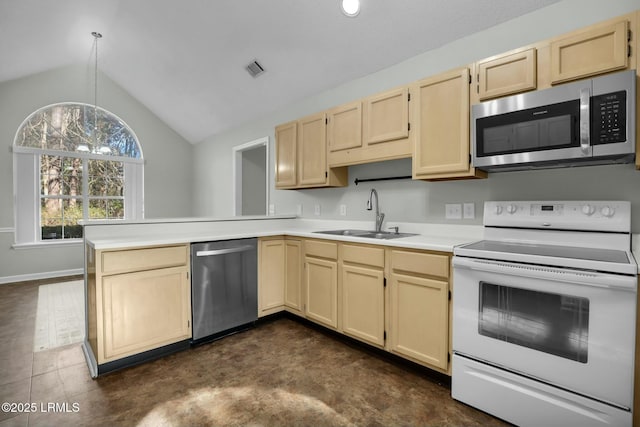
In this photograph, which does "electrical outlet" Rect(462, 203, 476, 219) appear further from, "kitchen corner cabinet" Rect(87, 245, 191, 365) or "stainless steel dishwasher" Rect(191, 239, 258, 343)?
"kitchen corner cabinet" Rect(87, 245, 191, 365)

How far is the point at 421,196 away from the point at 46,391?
2.98 meters

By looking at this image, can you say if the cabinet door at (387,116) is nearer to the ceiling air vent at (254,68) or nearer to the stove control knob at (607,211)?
the stove control knob at (607,211)

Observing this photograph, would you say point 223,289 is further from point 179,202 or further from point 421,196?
point 179,202

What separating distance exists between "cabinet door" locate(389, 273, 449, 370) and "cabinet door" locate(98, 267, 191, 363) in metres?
1.63

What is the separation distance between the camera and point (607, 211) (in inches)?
68.6

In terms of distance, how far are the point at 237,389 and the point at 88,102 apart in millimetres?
5824

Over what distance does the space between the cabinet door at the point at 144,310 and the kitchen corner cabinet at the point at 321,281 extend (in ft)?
3.41

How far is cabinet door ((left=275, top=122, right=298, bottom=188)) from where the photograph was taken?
3418 millimetres

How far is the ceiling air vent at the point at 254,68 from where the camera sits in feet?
11.9

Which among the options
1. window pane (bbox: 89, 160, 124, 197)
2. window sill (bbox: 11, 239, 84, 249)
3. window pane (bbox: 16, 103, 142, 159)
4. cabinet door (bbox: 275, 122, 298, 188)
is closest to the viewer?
cabinet door (bbox: 275, 122, 298, 188)

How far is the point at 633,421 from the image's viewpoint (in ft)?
4.44

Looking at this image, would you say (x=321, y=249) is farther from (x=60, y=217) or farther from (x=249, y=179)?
(x=60, y=217)

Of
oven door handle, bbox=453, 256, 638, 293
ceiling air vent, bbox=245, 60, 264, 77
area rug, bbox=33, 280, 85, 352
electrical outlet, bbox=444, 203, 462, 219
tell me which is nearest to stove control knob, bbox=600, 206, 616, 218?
oven door handle, bbox=453, 256, 638, 293

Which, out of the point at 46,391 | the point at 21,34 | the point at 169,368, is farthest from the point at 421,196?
the point at 21,34
